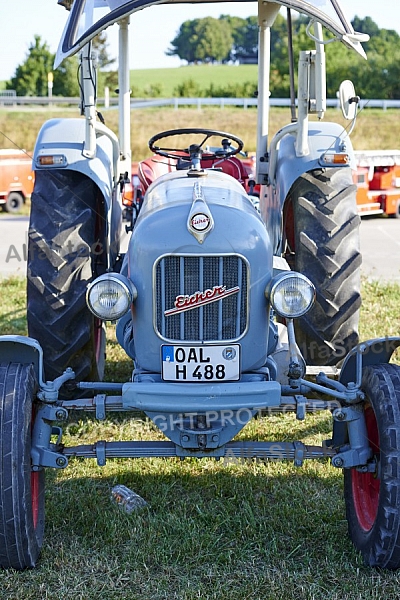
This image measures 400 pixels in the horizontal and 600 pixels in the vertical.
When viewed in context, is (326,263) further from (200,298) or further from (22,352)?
(22,352)

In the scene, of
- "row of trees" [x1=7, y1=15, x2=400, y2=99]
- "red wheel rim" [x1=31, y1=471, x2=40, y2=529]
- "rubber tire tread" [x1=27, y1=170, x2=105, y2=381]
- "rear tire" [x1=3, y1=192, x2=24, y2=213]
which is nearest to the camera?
"red wheel rim" [x1=31, y1=471, x2=40, y2=529]

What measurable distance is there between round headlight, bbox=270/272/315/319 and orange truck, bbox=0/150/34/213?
11.0 meters

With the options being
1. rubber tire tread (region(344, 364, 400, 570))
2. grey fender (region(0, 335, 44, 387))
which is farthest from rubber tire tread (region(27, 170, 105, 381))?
rubber tire tread (region(344, 364, 400, 570))

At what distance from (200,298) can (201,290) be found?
3 cm

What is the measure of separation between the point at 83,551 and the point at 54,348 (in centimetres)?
141

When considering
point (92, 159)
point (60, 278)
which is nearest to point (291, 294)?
point (60, 278)

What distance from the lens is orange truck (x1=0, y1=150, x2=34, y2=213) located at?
13.5 meters

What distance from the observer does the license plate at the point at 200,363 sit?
3195 millimetres

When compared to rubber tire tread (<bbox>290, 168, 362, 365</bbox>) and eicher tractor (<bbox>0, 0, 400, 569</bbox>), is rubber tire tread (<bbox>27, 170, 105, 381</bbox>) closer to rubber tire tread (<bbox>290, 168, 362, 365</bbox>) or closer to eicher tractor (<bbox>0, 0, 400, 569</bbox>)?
eicher tractor (<bbox>0, 0, 400, 569</bbox>)

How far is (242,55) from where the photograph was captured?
50531 mm

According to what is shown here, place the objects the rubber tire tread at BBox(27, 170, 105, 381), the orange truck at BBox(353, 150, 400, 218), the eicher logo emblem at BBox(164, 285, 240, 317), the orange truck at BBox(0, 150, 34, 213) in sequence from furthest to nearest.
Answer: the orange truck at BBox(0, 150, 34, 213)
the orange truck at BBox(353, 150, 400, 218)
the rubber tire tread at BBox(27, 170, 105, 381)
the eicher logo emblem at BBox(164, 285, 240, 317)

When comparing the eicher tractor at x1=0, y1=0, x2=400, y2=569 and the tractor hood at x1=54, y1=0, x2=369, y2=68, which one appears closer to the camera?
the eicher tractor at x1=0, y1=0, x2=400, y2=569

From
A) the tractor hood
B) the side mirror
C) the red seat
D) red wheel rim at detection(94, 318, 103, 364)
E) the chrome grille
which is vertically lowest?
red wheel rim at detection(94, 318, 103, 364)

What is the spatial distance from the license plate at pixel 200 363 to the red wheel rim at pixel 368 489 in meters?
0.61
